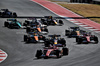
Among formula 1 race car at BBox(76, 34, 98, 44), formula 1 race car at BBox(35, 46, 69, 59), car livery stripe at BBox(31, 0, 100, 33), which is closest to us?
formula 1 race car at BBox(35, 46, 69, 59)

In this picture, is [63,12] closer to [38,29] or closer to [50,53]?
[38,29]

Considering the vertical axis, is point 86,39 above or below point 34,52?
above

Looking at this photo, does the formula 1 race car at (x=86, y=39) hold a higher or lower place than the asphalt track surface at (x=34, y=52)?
higher

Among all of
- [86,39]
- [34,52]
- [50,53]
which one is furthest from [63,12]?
[50,53]

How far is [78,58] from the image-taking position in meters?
31.1

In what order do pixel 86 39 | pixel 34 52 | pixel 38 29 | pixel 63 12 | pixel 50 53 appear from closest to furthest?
pixel 50 53
pixel 34 52
pixel 86 39
pixel 38 29
pixel 63 12

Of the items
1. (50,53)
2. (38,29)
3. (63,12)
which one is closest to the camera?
(50,53)

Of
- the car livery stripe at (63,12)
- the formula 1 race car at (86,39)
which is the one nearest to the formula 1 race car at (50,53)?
the formula 1 race car at (86,39)

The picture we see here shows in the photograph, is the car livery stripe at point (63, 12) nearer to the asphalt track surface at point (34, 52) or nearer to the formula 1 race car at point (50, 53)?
the asphalt track surface at point (34, 52)

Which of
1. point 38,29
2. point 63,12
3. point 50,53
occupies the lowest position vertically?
point 50,53

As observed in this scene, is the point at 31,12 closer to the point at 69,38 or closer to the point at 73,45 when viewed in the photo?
the point at 69,38

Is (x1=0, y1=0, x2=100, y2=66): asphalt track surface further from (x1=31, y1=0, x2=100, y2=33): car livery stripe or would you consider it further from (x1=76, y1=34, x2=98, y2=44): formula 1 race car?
(x1=31, y1=0, x2=100, y2=33): car livery stripe

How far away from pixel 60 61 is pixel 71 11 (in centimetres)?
3856

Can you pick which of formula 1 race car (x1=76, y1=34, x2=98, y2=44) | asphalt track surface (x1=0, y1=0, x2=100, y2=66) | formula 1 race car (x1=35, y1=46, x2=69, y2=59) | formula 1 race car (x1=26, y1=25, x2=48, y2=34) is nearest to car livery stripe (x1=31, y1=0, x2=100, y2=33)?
asphalt track surface (x1=0, y1=0, x2=100, y2=66)
